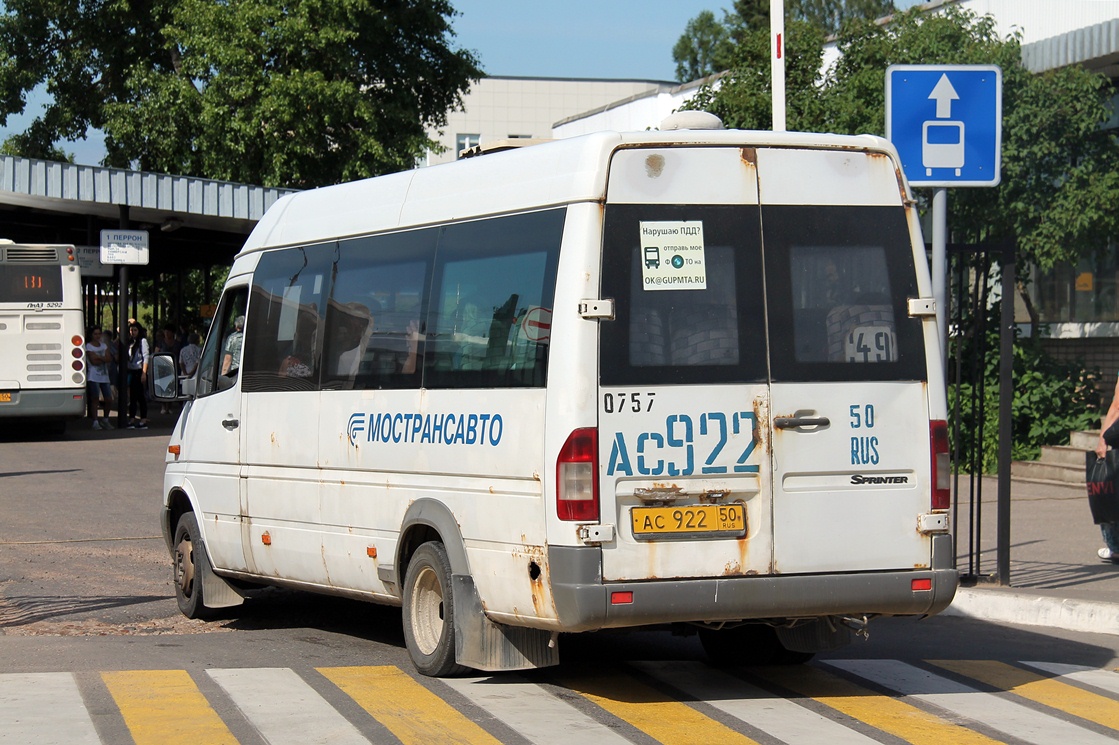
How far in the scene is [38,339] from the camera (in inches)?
991

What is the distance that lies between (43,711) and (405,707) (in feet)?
5.02

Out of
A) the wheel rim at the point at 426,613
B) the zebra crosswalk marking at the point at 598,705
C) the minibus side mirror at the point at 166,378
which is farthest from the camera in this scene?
the minibus side mirror at the point at 166,378

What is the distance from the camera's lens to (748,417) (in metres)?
6.75

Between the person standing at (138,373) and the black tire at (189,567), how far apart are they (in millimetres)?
19179

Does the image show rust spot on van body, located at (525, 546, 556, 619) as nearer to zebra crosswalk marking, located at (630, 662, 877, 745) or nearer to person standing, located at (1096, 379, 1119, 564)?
zebra crosswalk marking, located at (630, 662, 877, 745)

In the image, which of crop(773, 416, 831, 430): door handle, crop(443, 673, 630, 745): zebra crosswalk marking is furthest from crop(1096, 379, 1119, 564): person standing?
crop(443, 673, 630, 745): zebra crosswalk marking

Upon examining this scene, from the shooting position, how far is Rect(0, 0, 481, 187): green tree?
36500 mm

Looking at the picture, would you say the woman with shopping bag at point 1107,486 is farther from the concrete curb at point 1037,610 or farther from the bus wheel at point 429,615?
the bus wheel at point 429,615

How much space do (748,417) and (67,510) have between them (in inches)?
409

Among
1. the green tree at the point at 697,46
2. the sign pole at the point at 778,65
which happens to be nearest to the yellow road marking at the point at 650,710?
the sign pole at the point at 778,65

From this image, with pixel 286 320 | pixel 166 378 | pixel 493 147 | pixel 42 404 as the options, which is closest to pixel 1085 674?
pixel 493 147

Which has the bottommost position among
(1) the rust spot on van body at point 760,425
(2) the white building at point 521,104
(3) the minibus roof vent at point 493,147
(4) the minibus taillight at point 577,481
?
(4) the minibus taillight at point 577,481

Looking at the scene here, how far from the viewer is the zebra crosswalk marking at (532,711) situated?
621cm

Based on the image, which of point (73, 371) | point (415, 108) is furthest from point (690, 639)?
point (415, 108)
